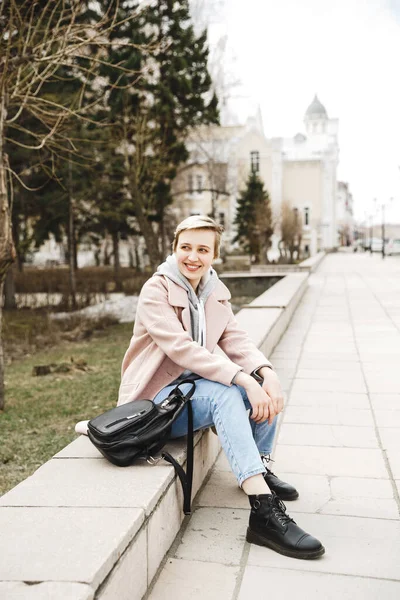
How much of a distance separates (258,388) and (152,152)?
73.8ft

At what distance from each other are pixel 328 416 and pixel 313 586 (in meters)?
2.65

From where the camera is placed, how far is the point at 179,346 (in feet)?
11.0

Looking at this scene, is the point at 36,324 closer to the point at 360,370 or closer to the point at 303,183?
the point at 360,370

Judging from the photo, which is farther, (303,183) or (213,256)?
(303,183)

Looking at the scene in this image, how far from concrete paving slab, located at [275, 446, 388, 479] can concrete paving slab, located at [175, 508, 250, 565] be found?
2.60 ft

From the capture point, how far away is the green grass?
18.4ft

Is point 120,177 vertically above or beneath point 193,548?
above

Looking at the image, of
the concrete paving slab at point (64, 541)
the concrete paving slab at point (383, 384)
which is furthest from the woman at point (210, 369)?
the concrete paving slab at point (383, 384)

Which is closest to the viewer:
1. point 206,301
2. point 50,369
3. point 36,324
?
point 206,301

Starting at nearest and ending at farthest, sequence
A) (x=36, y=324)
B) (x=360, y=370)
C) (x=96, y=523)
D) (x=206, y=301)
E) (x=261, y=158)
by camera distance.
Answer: (x=96, y=523)
(x=206, y=301)
(x=360, y=370)
(x=36, y=324)
(x=261, y=158)

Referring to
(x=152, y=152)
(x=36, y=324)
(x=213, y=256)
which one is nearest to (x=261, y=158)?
(x=152, y=152)

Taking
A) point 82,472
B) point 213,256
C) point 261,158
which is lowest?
point 82,472

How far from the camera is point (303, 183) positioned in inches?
2630

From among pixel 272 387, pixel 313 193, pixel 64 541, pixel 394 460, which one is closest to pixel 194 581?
pixel 64 541
